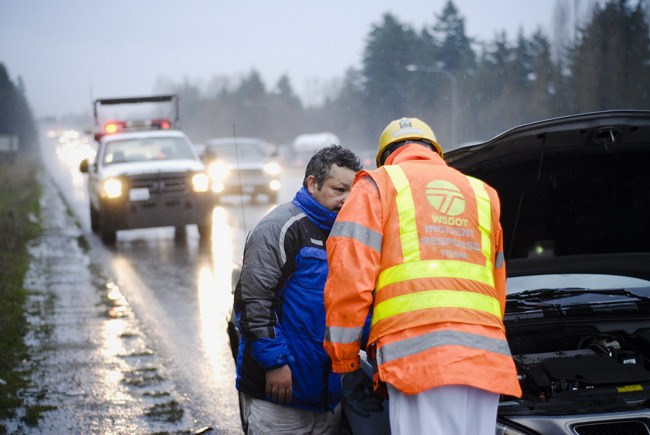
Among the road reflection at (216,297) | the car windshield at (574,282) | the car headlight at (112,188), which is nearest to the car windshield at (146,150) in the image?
the car headlight at (112,188)

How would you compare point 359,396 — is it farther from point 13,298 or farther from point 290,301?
point 13,298

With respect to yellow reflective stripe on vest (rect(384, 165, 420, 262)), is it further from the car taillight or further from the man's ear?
the car taillight

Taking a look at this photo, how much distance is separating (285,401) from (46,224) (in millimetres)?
17135

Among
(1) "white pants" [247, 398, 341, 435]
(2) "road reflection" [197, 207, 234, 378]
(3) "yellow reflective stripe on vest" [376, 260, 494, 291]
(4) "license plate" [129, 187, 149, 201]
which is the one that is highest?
(3) "yellow reflective stripe on vest" [376, 260, 494, 291]

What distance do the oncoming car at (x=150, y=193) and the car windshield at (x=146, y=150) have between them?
3 centimetres

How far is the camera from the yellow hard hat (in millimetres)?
3229

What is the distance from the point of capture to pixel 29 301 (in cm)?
979

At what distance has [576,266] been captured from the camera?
4695 millimetres

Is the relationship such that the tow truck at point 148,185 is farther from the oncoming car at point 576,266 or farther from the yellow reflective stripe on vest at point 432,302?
the yellow reflective stripe on vest at point 432,302

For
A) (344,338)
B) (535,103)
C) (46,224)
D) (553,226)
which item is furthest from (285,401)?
(535,103)

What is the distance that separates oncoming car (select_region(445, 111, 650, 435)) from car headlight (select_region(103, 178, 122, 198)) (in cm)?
1078

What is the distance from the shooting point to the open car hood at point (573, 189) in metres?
3.75

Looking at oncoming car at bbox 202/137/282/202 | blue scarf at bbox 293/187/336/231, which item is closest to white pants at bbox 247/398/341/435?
blue scarf at bbox 293/187/336/231

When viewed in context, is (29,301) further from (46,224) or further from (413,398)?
(46,224)
